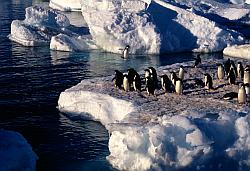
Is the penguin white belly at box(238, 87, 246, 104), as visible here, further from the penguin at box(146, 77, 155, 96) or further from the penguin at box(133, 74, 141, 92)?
the penguin at box(133, 74, 141, 92)

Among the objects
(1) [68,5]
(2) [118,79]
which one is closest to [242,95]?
(2) [118,79]

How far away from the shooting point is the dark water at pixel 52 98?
17703 mm

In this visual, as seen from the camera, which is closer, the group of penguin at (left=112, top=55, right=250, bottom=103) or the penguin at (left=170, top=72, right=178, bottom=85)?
the group of penguin at (left=112, top=55, right=250, bottom=103)

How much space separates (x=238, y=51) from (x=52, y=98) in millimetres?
13245

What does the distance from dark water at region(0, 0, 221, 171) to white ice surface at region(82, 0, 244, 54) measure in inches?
41.5

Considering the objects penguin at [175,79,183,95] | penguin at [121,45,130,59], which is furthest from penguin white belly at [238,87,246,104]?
penguin at [121,45,130,59]

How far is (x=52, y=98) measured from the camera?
966 inches

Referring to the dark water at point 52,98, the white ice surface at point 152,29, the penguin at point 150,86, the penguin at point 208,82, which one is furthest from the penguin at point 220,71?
the white ice surface at point 152,29

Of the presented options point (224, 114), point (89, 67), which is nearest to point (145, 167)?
point (224, 114)

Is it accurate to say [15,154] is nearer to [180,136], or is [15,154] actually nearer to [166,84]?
[180,136]

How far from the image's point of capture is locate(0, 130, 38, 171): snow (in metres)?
15.2

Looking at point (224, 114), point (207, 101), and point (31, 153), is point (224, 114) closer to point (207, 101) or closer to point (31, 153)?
point (207, 101)

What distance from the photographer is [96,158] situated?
1727 cm

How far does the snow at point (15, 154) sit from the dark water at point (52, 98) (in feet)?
2.86
